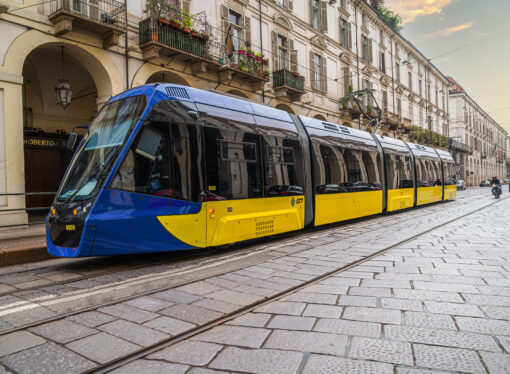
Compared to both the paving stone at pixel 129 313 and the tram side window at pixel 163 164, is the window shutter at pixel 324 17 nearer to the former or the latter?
the tram side window at pixel 163 164

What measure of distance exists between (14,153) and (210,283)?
720cm

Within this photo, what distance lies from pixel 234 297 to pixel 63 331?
5.21 ft

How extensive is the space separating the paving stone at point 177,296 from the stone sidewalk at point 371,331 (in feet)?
2.42

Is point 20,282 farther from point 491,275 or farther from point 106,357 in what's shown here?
point 491,275

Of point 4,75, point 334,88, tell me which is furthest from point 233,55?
point 334,88

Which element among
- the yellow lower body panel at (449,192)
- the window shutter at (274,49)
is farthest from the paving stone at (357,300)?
the yellow lower body panel at (449,192)

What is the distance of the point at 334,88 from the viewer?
69.6 ft

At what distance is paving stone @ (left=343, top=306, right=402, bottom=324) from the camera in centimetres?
308

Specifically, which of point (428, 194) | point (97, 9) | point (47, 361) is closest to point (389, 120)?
point (428, 194)

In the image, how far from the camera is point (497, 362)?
231 cm

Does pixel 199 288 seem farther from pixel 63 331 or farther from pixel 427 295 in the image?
pixel 427 295

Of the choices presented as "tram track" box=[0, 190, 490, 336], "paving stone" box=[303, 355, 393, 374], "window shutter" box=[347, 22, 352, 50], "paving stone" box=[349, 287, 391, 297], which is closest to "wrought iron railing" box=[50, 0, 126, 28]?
"tram track" box=[0, 190, 490, 336]

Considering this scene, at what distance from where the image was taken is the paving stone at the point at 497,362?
2213mm

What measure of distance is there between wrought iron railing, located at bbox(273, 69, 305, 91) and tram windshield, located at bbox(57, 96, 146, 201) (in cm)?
1094
